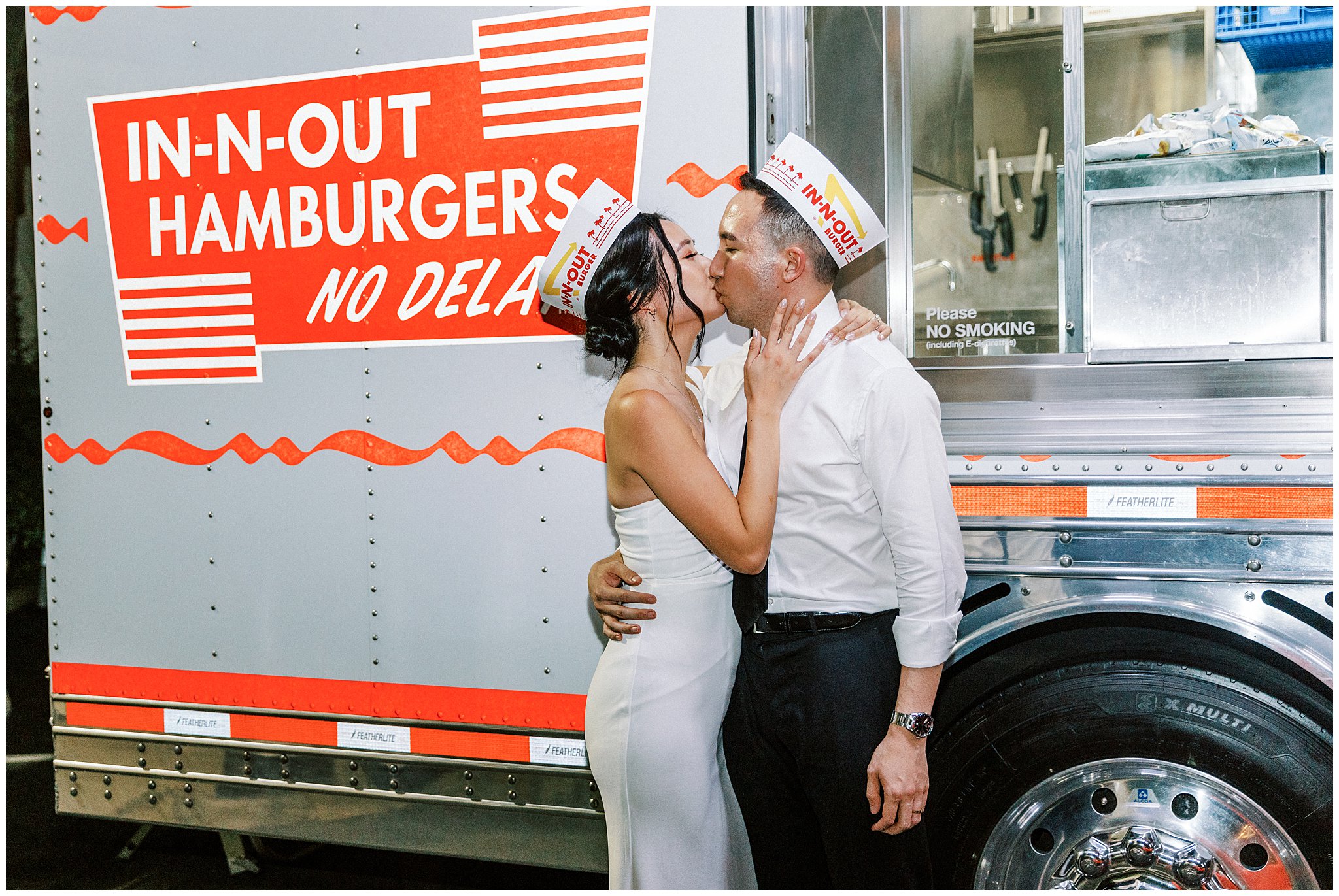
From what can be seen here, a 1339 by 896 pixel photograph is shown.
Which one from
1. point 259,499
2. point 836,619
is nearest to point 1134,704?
point 836,619

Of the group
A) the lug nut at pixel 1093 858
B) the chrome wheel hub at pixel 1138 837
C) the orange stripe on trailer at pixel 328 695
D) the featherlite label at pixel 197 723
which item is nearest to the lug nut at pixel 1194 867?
the chrome wheel hub at pixel 1138 837

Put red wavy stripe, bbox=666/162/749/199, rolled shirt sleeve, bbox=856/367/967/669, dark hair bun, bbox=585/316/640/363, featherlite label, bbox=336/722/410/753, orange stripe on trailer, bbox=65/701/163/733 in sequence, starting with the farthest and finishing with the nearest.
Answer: orange stripe on trailer, bbox=65/701/163/733
featherlite label, bbox=336/722/410/753
red wavy stripe, bbox=666/162/749/199
dark hair bun, bbox=585/316/640/363
rolled shirt sleeve, bbox=856/367/967/669

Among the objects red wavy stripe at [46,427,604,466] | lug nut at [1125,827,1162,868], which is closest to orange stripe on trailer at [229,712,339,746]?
red wavy stripe at [46,427,604,466]

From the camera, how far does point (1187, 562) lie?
216cm

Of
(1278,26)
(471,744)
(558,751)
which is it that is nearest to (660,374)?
(558,751)

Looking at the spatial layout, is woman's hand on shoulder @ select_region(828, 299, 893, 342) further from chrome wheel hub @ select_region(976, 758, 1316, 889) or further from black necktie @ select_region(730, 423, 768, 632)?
chrome wheel hub @ select_region(976, 758, 1316, 889)

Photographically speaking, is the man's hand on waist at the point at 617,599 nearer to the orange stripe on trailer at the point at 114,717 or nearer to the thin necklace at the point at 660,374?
the thin necklace at the point at 660,374

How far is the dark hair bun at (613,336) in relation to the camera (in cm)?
215

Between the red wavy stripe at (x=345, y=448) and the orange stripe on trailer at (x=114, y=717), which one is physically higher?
the red wavy stripe at (x=345, y=448)

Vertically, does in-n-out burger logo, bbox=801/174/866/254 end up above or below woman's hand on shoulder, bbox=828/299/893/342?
above

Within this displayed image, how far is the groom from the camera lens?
1.83 meters

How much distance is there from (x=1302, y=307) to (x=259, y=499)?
253 centimetres

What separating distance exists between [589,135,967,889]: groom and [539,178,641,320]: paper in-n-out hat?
0.73 ft

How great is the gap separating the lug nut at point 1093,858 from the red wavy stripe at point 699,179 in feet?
5.33
